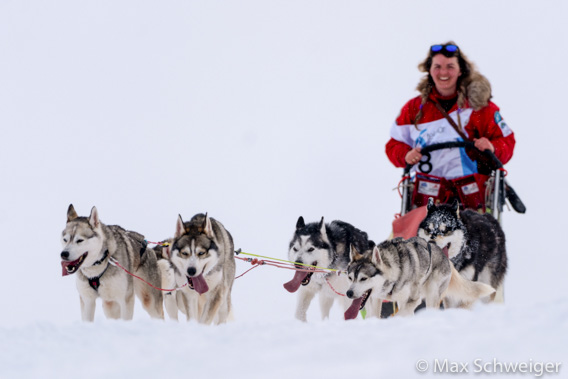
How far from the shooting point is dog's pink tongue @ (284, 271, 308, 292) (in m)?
4.52

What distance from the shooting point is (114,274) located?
4422 mm

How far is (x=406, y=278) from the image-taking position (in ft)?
13.9

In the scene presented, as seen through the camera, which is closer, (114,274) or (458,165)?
(114,274)

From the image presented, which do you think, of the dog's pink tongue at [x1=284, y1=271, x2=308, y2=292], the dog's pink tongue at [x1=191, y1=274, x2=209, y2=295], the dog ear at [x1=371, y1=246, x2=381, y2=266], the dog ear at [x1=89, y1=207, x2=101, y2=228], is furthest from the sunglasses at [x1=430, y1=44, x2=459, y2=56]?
the dog ear at [x1=89, y1=207, x2=101, y2=228]

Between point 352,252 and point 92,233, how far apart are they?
5.18 feet

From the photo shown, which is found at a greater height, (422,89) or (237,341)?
(422,89)

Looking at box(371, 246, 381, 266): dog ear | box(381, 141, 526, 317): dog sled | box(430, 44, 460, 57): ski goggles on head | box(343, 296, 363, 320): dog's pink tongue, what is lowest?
box(343, 296, 363, 320): dog's pink tongue

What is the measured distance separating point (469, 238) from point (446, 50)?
135 cm

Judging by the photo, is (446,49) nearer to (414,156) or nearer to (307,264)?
(414,156)

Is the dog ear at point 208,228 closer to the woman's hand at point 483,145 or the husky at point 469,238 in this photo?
the husky at point 469,238

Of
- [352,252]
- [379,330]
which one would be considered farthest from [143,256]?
[379,330]

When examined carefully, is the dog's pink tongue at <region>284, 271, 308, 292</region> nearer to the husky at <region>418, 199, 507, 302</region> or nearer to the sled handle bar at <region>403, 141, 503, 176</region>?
the husky at <region>418, 199, 507, 302</region>

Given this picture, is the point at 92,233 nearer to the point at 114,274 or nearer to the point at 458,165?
the point at 114,274

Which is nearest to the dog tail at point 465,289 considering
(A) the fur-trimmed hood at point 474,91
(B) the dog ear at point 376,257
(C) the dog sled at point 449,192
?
(C) the dog sled at point 449,192
